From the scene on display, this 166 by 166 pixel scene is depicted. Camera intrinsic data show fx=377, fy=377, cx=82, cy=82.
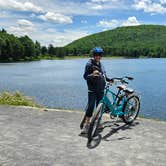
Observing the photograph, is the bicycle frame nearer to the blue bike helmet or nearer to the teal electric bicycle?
the teal electric bicycle

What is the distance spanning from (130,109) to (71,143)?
2.71 meters

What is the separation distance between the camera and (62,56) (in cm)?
18412

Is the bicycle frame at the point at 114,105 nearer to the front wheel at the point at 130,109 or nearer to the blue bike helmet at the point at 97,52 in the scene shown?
the front wheel at the point at 130,109

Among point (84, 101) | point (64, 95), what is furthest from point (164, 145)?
point (64, 95)

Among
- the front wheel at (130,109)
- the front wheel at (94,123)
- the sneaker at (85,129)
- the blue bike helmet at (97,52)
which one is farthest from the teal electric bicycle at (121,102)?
the blue bike helmet at (97,52)

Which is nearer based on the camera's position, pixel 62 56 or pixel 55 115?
pixel 55 115

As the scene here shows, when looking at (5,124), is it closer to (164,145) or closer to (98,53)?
(98,53)

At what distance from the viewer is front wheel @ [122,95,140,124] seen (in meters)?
9.88

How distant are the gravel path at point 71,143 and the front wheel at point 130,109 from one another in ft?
0.66

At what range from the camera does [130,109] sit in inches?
398

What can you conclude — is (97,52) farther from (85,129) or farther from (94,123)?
(85,129)

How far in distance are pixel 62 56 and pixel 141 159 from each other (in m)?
178

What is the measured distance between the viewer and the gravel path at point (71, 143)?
22.2ft

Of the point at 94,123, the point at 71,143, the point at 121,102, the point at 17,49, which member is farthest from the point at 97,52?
the point at 17,49
